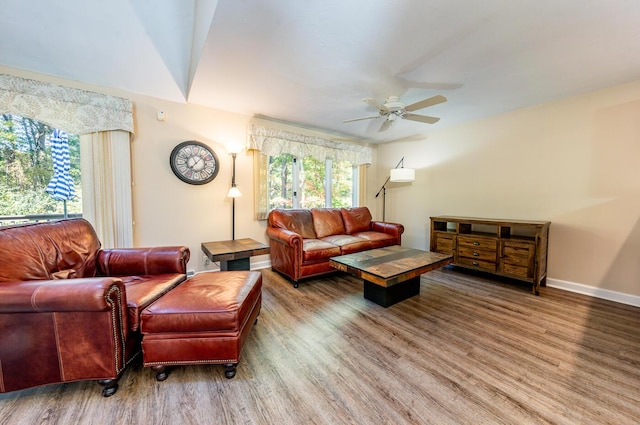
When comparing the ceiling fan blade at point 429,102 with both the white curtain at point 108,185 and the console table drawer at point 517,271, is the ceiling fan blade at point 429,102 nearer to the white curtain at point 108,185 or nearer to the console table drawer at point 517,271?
the console table drawer at point 517,271

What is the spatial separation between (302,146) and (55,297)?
3.41 m

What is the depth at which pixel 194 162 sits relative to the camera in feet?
10.6

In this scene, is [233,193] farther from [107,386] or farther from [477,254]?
[477,254]

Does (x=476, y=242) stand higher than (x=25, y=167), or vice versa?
(x=25, y=167)

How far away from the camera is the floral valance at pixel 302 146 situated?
143 inches

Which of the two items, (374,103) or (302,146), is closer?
(374,103)

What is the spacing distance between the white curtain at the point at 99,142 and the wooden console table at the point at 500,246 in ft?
13.5

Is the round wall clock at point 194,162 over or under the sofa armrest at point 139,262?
over

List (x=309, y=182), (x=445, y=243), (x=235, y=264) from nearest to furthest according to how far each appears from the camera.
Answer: (x=235, y=264) < (x=445, y=243) < (x=309, y=182)

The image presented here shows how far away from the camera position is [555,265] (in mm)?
3020

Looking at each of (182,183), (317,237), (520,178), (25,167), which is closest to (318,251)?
(317,237)

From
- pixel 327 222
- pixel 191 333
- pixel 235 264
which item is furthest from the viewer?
pixel 327 222

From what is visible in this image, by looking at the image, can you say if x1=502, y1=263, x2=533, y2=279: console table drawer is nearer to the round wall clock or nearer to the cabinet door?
the cabinet door

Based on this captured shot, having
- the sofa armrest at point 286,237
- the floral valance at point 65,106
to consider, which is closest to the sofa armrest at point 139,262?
the sofa armrest at point 286,237
